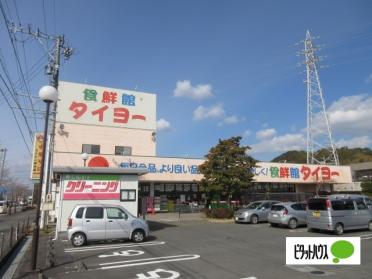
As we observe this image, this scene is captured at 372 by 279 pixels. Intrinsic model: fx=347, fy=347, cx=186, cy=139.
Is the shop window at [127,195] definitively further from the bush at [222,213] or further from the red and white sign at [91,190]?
the bush at [222,213]

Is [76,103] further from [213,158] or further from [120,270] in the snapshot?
[120,270]

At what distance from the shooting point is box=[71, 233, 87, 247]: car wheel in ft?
46.6

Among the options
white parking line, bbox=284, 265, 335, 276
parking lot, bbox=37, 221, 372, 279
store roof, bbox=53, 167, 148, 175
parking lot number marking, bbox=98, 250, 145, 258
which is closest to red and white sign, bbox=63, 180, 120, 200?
store roof, bbox=53, 167, 148, 175

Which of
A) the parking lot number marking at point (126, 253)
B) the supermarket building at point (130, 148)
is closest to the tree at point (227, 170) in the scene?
the supermarket building at point (130, 148)

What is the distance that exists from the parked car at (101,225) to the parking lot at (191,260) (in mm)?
390

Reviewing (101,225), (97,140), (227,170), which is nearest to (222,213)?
(227,170)

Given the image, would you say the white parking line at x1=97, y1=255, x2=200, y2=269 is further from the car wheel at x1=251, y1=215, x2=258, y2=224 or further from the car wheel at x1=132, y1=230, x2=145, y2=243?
the car wheel at x1=251, y1=215, x2=258, y2=224

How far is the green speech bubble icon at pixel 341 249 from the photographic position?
8.29 meters

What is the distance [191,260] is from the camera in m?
11.2

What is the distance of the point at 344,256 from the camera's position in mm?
8742

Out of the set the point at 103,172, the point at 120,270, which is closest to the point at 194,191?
the point at 103,172

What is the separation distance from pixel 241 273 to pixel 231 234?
8979 millimetres

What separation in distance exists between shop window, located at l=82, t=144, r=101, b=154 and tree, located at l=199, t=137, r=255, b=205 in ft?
34.5

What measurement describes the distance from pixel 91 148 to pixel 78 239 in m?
19.3
